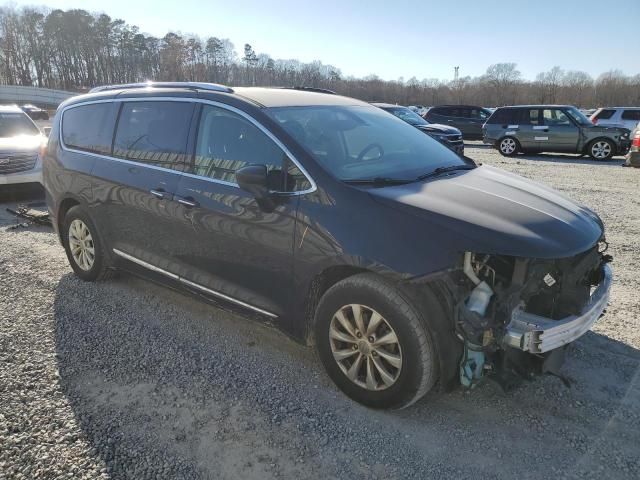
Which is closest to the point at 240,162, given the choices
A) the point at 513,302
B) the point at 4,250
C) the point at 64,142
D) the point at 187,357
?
the point at 187,357

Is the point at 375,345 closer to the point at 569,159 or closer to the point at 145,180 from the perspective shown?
the point at 145,180

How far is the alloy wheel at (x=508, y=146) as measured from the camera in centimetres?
1667

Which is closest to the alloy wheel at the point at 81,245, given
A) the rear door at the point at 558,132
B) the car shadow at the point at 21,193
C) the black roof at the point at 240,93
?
the black roof at the point at 240,93

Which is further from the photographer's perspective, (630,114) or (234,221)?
(630,114)

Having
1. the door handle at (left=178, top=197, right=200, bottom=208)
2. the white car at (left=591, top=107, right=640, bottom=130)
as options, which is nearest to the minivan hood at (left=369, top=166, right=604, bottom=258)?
the door handle at (left=178, top=197, right=200, bottom=208)

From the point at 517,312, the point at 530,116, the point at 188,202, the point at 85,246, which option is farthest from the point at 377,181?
the point at 530,116

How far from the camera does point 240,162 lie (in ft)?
10.9

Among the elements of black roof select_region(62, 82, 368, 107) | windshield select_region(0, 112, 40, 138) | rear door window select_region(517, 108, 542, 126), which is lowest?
windshield select_region(0, 112, 40, 138)

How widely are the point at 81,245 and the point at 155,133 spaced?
5.35 feet

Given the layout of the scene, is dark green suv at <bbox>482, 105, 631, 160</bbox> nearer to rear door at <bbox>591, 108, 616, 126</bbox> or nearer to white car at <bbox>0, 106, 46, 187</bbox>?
rear door at <bbox>591, 108, 616, 126</bbox>

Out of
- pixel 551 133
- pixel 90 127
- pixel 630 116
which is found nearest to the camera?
pixel 90 127

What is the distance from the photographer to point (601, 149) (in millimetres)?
15273

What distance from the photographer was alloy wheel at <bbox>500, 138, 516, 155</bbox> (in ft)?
54.7

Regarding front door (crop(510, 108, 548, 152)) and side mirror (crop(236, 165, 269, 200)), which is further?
front door (crop(510, 108, 548, 152))
